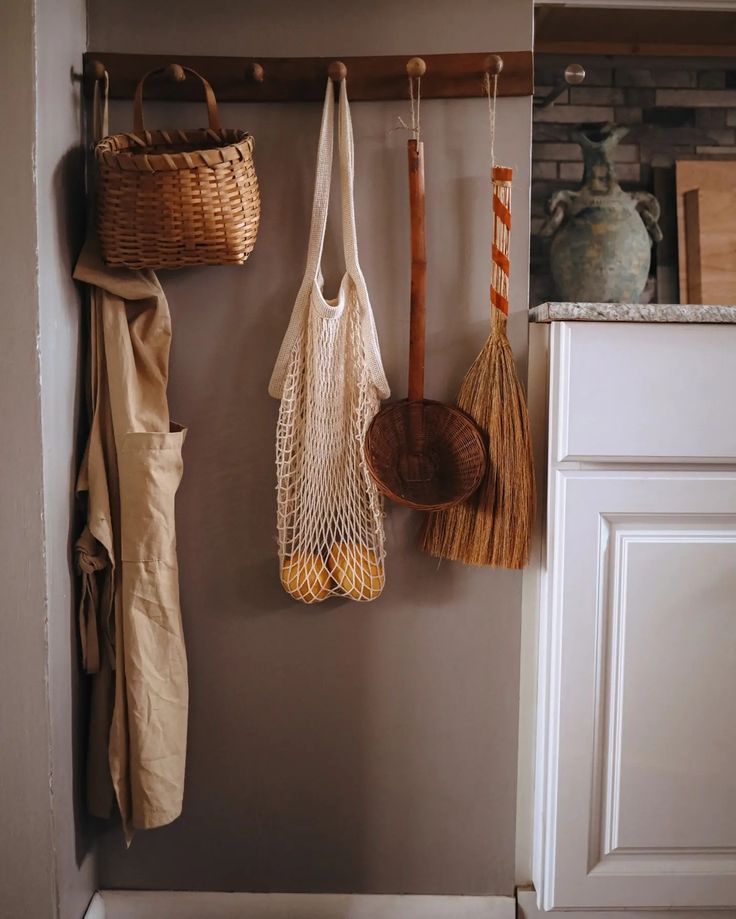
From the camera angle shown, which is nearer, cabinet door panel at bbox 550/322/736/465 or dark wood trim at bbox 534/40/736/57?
cabinet door panel at bbox 550/322/736/465

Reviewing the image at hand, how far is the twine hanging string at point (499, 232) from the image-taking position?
124 centimetres

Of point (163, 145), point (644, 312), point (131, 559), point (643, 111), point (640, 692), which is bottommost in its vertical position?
point (640, 692)

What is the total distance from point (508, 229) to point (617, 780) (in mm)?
947

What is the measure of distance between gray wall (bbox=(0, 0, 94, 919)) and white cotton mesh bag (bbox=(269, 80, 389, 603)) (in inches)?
14.0

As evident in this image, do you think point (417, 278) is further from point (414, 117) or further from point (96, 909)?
point (96, 909)

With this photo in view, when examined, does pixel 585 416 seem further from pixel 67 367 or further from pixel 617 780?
pixel 67 367

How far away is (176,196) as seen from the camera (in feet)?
3.72

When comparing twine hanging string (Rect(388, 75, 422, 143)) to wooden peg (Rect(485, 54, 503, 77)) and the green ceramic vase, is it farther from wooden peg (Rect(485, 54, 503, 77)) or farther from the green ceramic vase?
the green ceramic vase

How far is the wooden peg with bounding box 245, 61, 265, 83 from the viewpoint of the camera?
4.08ft

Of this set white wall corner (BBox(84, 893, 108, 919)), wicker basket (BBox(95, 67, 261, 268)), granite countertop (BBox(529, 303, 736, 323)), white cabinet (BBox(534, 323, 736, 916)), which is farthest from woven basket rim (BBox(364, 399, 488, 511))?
white wall corner (BBox(84, 893, 108, 919))

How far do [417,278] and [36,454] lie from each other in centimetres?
66

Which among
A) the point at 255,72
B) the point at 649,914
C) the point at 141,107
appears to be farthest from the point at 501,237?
the point at 649,914

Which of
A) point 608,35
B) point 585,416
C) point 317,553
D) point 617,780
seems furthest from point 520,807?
point 608,35

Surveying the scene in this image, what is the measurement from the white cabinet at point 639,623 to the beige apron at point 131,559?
642 mm
